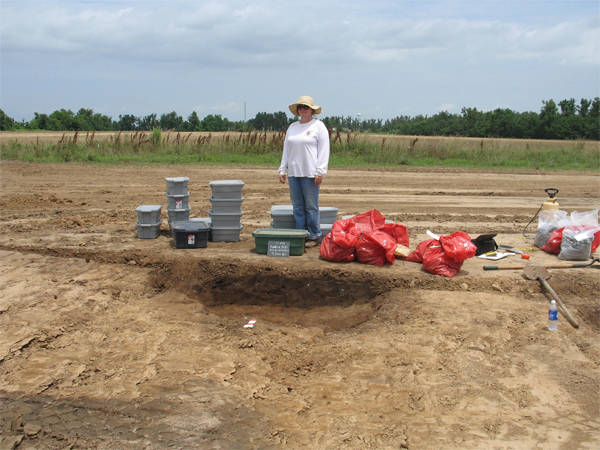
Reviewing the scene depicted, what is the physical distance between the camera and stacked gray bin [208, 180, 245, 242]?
23.6 ft

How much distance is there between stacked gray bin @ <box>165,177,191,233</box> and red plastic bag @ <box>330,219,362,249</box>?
2.52 m

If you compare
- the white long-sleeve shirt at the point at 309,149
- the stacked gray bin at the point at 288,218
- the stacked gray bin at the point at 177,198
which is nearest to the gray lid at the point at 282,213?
the stacked gray bin at the point at 288,218

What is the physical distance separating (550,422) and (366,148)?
59.9ft

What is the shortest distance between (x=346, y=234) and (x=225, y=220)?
2.03 metres

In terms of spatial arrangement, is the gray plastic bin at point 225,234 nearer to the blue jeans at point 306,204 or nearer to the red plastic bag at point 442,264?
the blue jeans at point 306,204

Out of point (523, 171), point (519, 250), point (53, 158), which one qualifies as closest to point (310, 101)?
point (519, 250)

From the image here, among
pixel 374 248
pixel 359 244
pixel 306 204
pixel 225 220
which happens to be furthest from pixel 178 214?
pixel 374 248

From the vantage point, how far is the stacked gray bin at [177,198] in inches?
295

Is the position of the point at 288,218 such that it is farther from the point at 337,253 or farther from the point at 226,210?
the point at 337,253

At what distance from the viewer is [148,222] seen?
763cm

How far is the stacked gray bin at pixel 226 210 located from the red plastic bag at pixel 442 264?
2.87 metres

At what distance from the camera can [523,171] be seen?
57.7ft

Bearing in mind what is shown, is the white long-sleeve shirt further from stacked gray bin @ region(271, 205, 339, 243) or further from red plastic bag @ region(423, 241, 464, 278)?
red plastic bag @ region(423, 241, 464, 278)

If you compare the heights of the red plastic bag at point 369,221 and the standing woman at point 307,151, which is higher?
the standing woman at point 307,151
